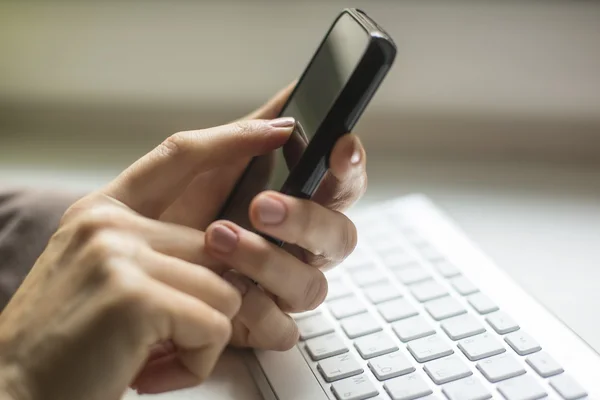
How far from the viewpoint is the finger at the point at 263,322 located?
445 mm

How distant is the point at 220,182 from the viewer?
1.80ft

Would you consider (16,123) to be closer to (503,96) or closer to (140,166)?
(140,166)

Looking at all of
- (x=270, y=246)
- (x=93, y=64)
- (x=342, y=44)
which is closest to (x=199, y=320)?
(x=270, y=246)

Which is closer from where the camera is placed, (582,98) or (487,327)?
(487,327)

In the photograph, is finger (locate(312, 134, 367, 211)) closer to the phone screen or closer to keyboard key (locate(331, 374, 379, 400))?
the phone screen

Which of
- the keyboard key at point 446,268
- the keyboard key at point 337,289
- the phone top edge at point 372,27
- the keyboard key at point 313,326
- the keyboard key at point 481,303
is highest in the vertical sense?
the phone top edge at point 372,27

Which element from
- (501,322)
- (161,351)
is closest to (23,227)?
(161,351)

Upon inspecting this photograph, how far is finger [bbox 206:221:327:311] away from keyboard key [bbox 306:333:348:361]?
36 mm

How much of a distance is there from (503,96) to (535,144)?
2.7 inches

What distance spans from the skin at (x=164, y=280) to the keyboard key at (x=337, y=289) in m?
0.05

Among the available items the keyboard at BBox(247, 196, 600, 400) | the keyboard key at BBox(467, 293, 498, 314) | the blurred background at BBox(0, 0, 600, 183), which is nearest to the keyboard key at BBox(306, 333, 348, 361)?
the keyboard at BBox(247, 196, 600, 400)

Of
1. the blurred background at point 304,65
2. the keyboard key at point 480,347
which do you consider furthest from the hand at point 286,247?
the blurred background at point 304,65

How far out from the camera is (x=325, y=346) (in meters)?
0.47

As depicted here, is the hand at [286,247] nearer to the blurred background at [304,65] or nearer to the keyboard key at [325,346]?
the keyboard key at [325,346]
